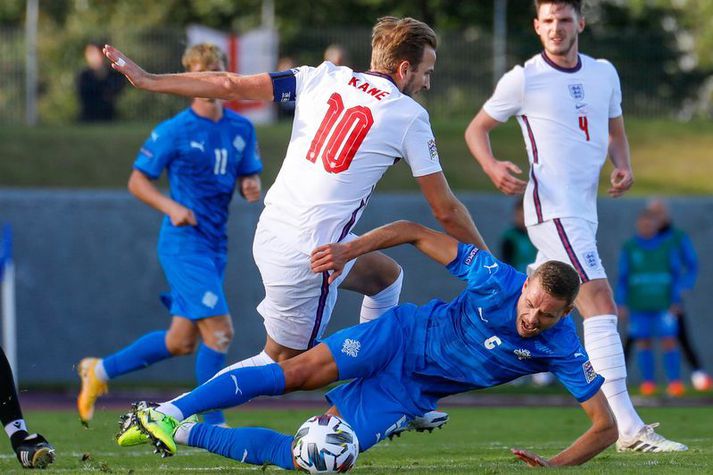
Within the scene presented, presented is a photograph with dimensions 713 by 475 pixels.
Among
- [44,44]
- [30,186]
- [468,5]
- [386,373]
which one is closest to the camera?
[386,373]

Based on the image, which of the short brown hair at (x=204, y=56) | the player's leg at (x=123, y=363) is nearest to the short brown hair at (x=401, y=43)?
the short brown hair at (x=204, y=56)

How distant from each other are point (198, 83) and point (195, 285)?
8.85ft

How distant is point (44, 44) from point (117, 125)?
349cm

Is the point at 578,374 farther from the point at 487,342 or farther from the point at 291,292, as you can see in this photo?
the point at 291,292

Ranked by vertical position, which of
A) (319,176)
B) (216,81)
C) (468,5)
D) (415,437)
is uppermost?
(468,5)

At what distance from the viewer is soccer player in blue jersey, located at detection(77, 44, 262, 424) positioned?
912cm

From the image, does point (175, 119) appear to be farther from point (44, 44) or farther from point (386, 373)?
point (44, 44)

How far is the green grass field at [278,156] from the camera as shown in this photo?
20703 millimetres

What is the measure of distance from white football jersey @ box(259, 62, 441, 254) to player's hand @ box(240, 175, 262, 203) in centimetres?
220

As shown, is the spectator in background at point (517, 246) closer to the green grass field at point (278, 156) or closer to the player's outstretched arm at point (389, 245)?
the green grass field at point (278, 156)

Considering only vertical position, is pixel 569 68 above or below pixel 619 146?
above

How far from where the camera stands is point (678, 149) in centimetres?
2333

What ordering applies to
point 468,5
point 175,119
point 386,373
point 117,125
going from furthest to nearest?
point 468,5 < point 117,125 < point 175,119 < point 386,373

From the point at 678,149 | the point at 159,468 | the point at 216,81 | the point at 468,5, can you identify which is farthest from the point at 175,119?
the point at 468,5
